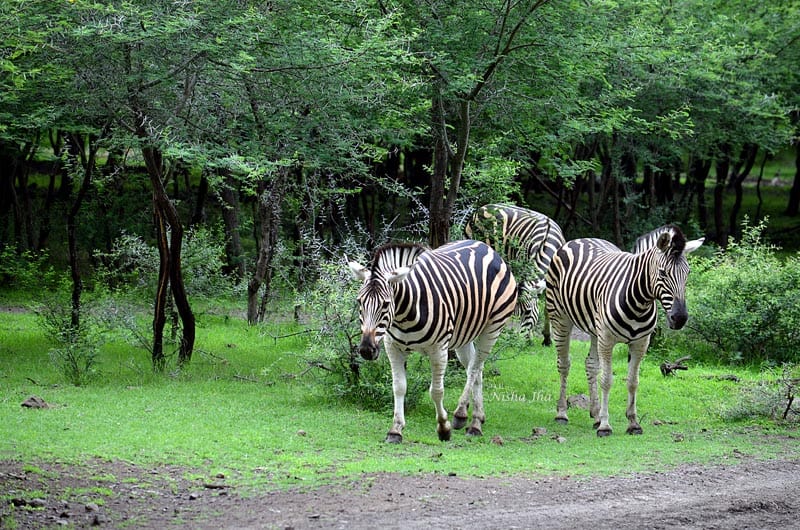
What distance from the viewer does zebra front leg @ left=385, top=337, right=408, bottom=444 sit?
10094 mm

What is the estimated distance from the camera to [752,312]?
1608cm

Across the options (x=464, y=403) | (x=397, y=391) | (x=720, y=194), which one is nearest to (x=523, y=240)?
(x=464, y=403)

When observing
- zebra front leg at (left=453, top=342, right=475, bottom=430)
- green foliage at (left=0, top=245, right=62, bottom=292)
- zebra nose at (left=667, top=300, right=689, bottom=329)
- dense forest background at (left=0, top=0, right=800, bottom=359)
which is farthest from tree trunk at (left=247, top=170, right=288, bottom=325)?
zebra nose at (left=667, top=300, right=689, bottom=329)

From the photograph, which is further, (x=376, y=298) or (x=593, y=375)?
(x=593, y=375)

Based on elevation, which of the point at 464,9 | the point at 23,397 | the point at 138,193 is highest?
the point at 464,9

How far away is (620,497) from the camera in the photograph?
26.8 feet

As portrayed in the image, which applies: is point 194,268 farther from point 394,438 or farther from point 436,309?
point 394,438

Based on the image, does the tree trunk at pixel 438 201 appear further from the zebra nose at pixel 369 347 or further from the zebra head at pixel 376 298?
the zebra nose at pixel 369 347

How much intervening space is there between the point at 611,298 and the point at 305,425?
12.4ft

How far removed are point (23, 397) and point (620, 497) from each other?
7266 millimetres

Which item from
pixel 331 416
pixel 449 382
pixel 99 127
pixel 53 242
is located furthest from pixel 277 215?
pixel 53 242

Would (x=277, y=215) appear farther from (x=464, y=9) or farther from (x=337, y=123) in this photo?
(x=464, y=9)

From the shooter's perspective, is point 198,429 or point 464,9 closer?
point 198,429

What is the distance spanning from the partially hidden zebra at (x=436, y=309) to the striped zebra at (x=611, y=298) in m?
1.01
